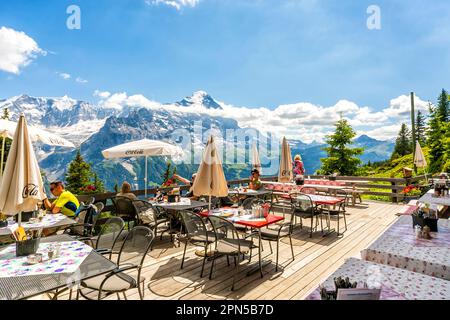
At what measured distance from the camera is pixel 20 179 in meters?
2.63

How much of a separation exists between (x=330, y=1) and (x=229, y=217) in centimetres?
510

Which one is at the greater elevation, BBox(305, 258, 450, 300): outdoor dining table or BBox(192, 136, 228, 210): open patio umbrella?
BBox(192, 136, 228, 210): open patio umbrella

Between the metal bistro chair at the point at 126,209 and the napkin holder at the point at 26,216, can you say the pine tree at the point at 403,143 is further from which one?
the napkin holder at the point at 26,216

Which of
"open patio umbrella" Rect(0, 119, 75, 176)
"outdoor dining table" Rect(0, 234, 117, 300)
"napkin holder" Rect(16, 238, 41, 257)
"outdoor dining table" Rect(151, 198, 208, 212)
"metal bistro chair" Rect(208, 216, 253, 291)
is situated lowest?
"metal bistro chair" Rect(208, 216, 253, 291)

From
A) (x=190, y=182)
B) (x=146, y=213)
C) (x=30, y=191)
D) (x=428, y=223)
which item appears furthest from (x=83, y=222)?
(x=428, y=223)

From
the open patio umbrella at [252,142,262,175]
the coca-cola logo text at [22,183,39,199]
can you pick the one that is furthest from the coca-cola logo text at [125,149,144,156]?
the open patio umbrella at [252,142,262,175]

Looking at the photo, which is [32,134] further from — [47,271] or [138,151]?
[47,271]

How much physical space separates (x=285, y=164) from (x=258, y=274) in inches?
162

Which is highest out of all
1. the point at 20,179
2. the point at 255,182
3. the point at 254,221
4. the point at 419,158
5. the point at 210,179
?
the point at 419,158

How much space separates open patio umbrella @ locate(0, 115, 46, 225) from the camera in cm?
258

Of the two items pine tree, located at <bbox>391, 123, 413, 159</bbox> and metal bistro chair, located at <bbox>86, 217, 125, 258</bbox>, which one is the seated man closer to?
metal bistro chair, located at <bbox>86, 217, 125, 258</bbox>

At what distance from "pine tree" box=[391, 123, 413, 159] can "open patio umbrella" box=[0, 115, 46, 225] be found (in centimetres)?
6226

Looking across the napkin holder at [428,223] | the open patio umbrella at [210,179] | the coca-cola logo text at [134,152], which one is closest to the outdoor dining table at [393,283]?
the napkin holder at [428,223]
